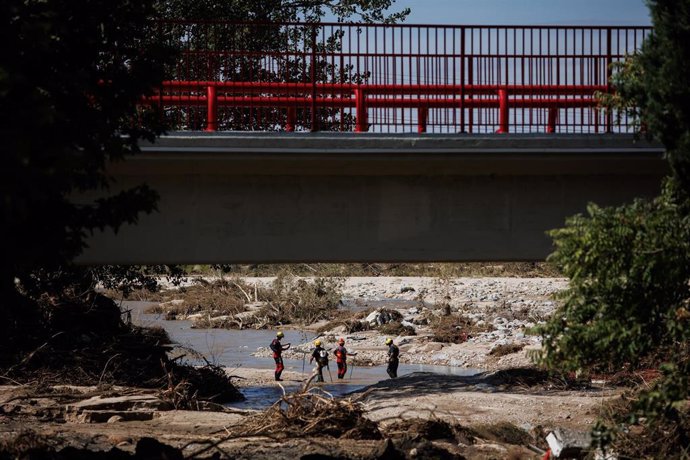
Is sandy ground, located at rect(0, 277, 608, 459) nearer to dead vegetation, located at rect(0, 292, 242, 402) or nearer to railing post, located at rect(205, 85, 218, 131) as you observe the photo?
dead vegetation, located at rect(0, 292, 242, 402)

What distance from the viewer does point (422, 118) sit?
14.9 metres

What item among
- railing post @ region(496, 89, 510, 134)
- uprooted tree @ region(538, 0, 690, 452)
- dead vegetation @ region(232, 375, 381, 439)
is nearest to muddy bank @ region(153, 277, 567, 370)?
railing post @ region(496, 89, 510, 134)

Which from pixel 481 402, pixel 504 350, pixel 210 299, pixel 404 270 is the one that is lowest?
pixel 404 270

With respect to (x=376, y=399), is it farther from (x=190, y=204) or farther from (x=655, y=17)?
(x=655, y=17)

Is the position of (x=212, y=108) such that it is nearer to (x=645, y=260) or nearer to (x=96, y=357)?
(x=645, y=260)

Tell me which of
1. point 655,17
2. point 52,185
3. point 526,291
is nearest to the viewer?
point 52,185

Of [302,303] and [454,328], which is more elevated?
[454,328]

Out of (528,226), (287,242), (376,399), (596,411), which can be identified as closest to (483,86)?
(528,226)

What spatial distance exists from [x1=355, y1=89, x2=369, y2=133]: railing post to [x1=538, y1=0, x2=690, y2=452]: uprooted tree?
485 cm

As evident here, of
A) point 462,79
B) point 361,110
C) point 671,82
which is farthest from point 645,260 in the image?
point 361,110

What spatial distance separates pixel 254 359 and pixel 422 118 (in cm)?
1622

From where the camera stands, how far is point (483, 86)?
590 inches

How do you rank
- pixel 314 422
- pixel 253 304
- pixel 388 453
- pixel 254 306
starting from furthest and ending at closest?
1. pixel 253 304
2. pixel 254 306
3. pixel 314 422
4. pixel 388 453

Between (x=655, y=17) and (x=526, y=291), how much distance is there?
110 ft
